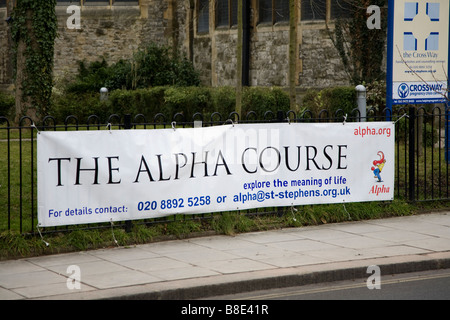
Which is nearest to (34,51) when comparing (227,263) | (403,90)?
(403,90)

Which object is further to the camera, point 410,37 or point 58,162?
point 410,37

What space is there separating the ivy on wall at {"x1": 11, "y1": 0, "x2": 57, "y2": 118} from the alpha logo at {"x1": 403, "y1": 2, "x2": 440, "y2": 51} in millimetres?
9794

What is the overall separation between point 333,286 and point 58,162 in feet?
11.7

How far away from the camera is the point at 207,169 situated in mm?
9727

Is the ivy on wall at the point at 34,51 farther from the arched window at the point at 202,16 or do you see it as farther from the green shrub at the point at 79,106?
the arched window at the point at 202,16

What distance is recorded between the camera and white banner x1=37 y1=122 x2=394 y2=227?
880 centimetres

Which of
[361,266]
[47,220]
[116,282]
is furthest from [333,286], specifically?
[47,220]

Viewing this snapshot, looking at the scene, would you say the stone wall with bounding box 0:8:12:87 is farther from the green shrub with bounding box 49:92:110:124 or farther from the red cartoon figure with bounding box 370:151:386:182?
the red cartoon figure with bounding box 370:151:386:182

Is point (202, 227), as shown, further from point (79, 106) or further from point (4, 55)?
point (4, 55)

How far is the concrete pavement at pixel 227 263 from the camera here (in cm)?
711

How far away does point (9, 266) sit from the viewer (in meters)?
8.02

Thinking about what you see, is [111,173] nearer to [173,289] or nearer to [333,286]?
[173,289]

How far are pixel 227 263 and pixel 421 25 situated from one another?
22.9ft

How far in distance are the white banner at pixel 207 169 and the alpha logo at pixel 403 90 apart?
2.08m
